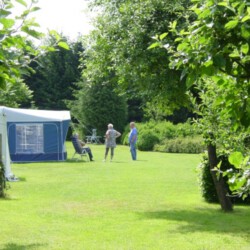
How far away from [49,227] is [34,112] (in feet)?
47.9

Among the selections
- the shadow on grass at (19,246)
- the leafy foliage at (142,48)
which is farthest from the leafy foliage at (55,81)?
the shadow on grass at (19,246)

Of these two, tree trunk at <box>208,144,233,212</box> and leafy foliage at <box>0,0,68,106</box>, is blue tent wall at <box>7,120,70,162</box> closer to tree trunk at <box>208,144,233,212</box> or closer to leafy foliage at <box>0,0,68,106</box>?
tree trunk at <box>208,144,233,212</box>

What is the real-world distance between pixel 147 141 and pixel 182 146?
286 centimetres

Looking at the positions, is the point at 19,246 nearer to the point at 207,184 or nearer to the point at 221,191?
the point at 221,191

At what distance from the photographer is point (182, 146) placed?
2786 cm

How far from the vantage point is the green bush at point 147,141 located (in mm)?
30125

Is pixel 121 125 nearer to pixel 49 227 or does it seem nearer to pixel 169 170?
pixel 169 170

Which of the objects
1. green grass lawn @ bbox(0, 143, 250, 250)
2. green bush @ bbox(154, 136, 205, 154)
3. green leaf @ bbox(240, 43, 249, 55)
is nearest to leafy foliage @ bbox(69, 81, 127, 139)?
green bush @ bbox(154, 136, 205, 154)

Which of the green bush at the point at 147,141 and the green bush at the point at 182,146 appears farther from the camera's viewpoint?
the green bush at the point at 147,141

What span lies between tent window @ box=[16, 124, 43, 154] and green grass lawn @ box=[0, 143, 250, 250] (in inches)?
326

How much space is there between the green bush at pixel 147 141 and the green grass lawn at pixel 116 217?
16.1 m

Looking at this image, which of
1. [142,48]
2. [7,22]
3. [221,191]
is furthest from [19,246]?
[221,191]

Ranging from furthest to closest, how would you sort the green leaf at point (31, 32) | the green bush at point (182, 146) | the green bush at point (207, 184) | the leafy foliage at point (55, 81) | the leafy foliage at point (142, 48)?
the leafy foliage at point (55, 81) < the green bush at point (182, 146) < the green bush at point (207, 184) < the leafy foliage at point (142, 48) < the green leaf at point (31, 32)

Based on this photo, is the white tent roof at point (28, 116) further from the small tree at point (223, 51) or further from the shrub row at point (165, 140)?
the small tree at point (223, 51)
